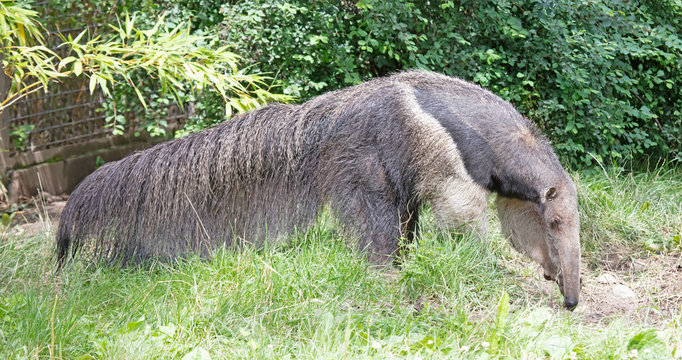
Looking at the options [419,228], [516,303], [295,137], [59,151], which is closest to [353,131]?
[295,137]

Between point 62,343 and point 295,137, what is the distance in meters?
1.92

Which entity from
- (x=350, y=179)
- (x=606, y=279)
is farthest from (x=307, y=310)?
(x=606, y=279)

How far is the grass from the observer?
323cm

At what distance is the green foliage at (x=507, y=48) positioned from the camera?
5.94 meters

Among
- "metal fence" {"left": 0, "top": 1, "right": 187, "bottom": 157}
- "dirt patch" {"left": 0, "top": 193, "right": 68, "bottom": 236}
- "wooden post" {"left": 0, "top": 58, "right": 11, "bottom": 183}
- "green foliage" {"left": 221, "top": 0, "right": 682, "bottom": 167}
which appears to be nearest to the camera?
"green foliage" {"left": 221, "top": 0, "right": 682, "bottom": 167}

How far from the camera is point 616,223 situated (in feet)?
17.6

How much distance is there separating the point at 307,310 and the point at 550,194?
1.58 metres

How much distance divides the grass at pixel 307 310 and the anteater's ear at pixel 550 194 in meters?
0.45

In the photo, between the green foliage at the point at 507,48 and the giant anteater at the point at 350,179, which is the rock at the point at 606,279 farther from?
the green foliage at the point at 507,48

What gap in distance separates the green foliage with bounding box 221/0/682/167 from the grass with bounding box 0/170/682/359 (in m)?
1.93

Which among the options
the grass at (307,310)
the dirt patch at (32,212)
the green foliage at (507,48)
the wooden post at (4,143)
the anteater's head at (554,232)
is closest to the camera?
the grass at (307,310)

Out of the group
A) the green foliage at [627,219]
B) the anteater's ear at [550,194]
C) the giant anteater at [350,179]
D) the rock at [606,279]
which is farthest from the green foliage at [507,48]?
the anteater's ear at [550,194]

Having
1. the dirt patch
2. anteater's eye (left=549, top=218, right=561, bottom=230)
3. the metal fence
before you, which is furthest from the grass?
the metal fence

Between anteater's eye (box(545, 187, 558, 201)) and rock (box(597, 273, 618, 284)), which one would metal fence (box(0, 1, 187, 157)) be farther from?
rock (box(597, 273, 618, 284))
